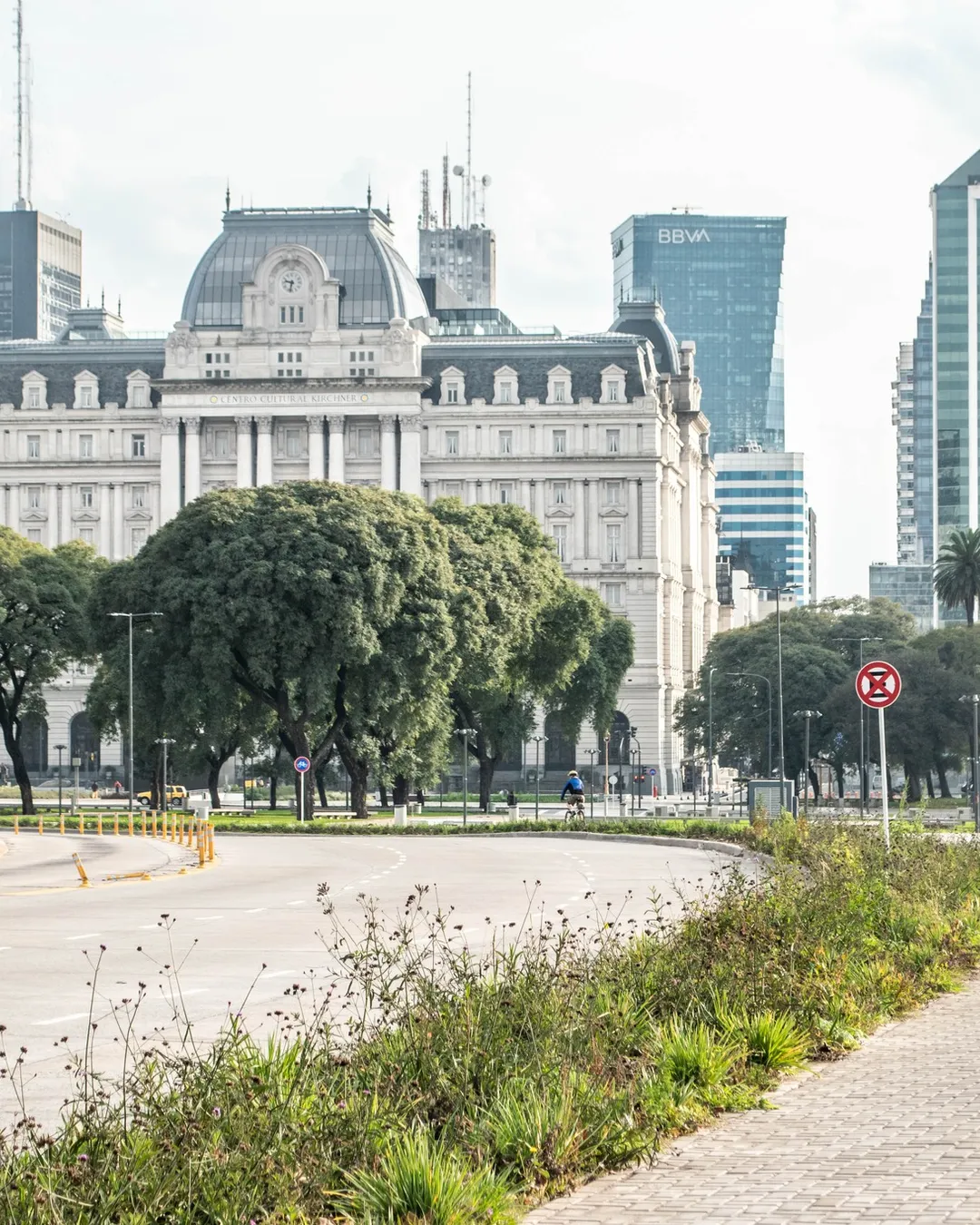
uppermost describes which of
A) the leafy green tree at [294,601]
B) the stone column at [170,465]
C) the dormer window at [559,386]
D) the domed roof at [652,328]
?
the domed roof at [652,328]

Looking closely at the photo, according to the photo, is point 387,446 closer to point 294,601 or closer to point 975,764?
point 975,764

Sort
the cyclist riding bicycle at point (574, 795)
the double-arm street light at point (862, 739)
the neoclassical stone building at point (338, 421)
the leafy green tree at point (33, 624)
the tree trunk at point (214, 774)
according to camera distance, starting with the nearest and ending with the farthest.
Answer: the cyclist riding bicycle at point (574, 795) → the leafy green tree at point (33, 624) → the tree trunk at point (214, 774) → the double-arm street light at point (862, 739) → the neoclassical stone building at point (338, 421)

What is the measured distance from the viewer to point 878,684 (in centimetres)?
2961

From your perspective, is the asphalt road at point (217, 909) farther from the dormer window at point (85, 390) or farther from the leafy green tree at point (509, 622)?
the dormer window at point (85, 390)

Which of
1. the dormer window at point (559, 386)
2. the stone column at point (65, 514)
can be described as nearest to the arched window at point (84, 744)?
the stone column at point (65, 514)

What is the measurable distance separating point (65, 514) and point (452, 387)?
26.6m

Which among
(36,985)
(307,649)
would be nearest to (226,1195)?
(36,985)

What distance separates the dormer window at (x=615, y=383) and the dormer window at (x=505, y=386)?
580 centimetres

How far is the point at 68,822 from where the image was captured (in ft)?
229

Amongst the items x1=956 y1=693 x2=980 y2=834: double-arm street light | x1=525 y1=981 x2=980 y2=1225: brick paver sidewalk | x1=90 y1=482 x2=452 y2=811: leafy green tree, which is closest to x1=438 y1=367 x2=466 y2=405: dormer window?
x1=956 y1=693 x2=980 y2=834: double-arm street light

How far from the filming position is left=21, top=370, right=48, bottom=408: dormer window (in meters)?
139

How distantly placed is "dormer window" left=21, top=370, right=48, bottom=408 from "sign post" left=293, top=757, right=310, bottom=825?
7139cm

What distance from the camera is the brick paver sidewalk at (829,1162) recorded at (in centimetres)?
880

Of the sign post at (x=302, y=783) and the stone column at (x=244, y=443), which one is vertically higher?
the stone column at (x=244, y=443)
